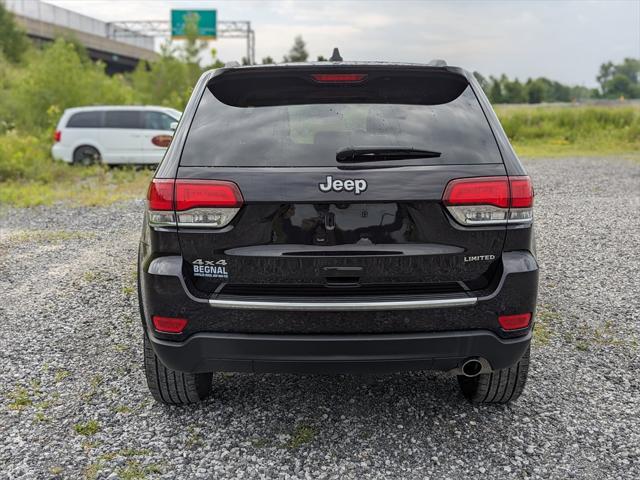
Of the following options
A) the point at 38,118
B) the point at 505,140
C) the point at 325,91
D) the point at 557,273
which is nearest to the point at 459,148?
the point at 505,140

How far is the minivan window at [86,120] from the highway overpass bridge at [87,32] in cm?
3796

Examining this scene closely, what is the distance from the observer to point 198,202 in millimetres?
2570

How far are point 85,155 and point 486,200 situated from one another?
1469 centimetres

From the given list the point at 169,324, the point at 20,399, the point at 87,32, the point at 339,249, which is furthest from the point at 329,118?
the point at 87,32

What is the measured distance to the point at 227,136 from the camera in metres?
2.72

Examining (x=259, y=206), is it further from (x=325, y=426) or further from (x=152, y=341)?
(x=325, y=426)

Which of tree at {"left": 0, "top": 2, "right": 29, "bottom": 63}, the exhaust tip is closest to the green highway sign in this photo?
tree at {"left": 0, "top": 2, "right": 29, "bottom": 63}

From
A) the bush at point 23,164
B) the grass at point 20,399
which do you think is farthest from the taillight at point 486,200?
the bush at point 23,164

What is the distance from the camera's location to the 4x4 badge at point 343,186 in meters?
2.53

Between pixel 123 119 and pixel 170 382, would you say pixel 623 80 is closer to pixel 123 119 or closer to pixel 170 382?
pixel 123 119

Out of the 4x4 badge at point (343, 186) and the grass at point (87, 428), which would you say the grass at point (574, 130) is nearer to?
the 4x4 badge at point (343, 186)

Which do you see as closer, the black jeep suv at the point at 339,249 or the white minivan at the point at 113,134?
the black jeep suv at the point at 339,249

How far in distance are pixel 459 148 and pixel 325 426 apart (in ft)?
5.20

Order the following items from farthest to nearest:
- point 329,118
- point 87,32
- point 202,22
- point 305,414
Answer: point 87,32 < point 202,22 < point 305,414 < point 329,118
